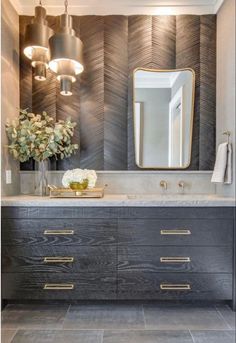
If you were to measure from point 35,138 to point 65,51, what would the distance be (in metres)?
0.76

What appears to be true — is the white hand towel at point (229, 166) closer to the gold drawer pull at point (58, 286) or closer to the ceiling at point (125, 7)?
the ceiling at point (125, 7)

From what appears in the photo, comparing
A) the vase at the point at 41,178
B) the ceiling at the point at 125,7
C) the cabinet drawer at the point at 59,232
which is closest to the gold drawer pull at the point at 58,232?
the cabinet drawer at the point at 59,232

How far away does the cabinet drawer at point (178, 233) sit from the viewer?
7.18 ft

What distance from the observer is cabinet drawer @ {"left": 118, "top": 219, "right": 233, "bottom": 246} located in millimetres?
2188

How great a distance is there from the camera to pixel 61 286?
2.20 meters

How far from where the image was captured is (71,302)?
231 cm

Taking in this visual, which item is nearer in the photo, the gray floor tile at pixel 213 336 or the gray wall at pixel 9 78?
the gray floor tile at pixel 213 336

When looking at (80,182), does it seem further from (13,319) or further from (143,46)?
(143,46)

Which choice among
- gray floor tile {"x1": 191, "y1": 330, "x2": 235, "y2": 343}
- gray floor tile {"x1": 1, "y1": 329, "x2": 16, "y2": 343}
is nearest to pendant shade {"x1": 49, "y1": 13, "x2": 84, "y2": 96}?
gray floor tile {"x1": 1, "y1": 329, "x2": 16, "y2": 343}

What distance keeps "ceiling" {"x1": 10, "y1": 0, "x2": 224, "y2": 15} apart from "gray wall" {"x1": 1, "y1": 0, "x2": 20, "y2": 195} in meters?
0.24

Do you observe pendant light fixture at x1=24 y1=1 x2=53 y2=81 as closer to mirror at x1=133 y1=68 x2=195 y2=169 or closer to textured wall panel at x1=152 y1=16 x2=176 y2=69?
mirror at x1=133 y1=68 x2=195 y2=169

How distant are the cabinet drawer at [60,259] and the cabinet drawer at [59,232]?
0.17 feet

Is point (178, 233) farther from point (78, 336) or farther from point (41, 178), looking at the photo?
point (41, 178)

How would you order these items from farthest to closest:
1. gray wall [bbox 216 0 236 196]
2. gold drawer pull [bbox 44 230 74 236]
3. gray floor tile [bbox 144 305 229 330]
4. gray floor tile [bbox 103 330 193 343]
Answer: gray wall [bbox 216 0 236 196], gold drawer pull [bbox 44 230 74 236], gray floor tile [bbox 144 305 229 330], gray floor tile [bbox 103 330 193 343]
